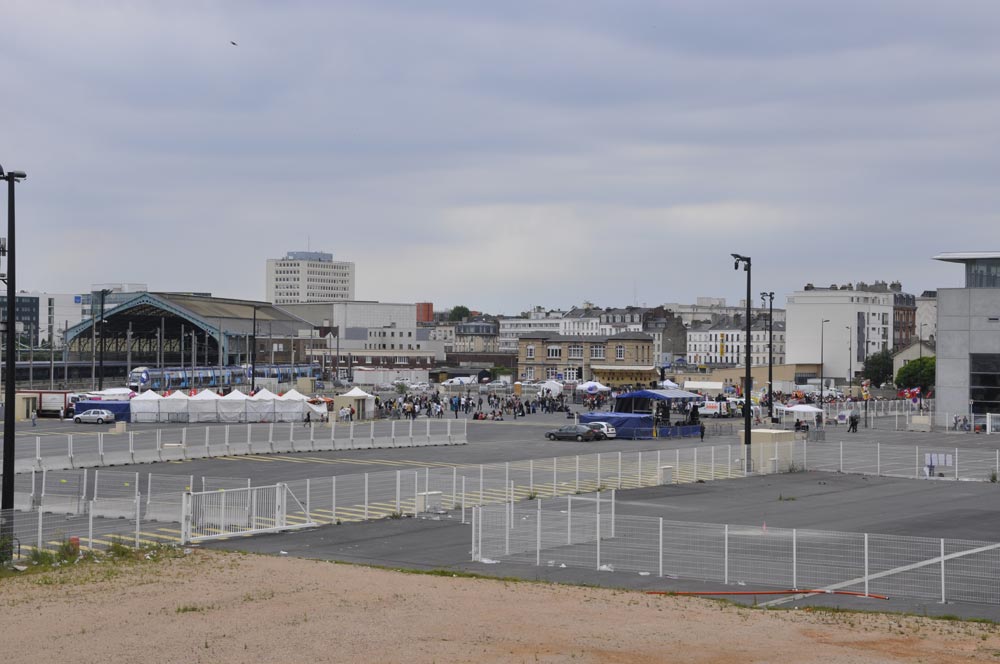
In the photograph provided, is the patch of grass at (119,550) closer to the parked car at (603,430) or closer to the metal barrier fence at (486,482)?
the metal barrier fence at (486,482)

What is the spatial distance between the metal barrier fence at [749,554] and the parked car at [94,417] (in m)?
51.0

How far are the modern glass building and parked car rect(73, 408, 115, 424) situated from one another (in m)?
55.1

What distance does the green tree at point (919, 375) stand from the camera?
417ft

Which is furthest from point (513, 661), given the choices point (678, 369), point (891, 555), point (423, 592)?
point (678, 369)

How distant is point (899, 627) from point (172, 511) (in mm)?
17748

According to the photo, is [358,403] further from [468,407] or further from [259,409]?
[468,407]

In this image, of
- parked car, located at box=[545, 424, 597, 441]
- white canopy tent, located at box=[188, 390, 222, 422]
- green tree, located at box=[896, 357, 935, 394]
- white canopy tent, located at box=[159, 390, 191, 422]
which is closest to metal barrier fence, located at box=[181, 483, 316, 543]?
parked car, located at box=[545, 424, 597, 441]

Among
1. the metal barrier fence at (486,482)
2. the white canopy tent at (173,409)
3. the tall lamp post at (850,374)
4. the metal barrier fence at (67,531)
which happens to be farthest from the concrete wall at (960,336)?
the metal barrier fence at (67,531)

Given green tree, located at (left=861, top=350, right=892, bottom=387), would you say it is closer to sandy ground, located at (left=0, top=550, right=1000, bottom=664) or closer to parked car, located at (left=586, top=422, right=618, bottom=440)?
parked car, located at (left=586, top=422, right=618, bottom=440)

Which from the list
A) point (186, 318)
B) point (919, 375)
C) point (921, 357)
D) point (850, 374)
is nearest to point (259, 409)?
point (186, 318)

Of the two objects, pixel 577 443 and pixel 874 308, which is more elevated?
pixel 874 308

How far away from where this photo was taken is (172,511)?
28469 mm

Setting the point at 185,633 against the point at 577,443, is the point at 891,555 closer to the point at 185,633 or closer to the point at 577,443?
the point at 185,633

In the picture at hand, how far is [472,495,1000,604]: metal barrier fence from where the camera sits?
21.8 meters
